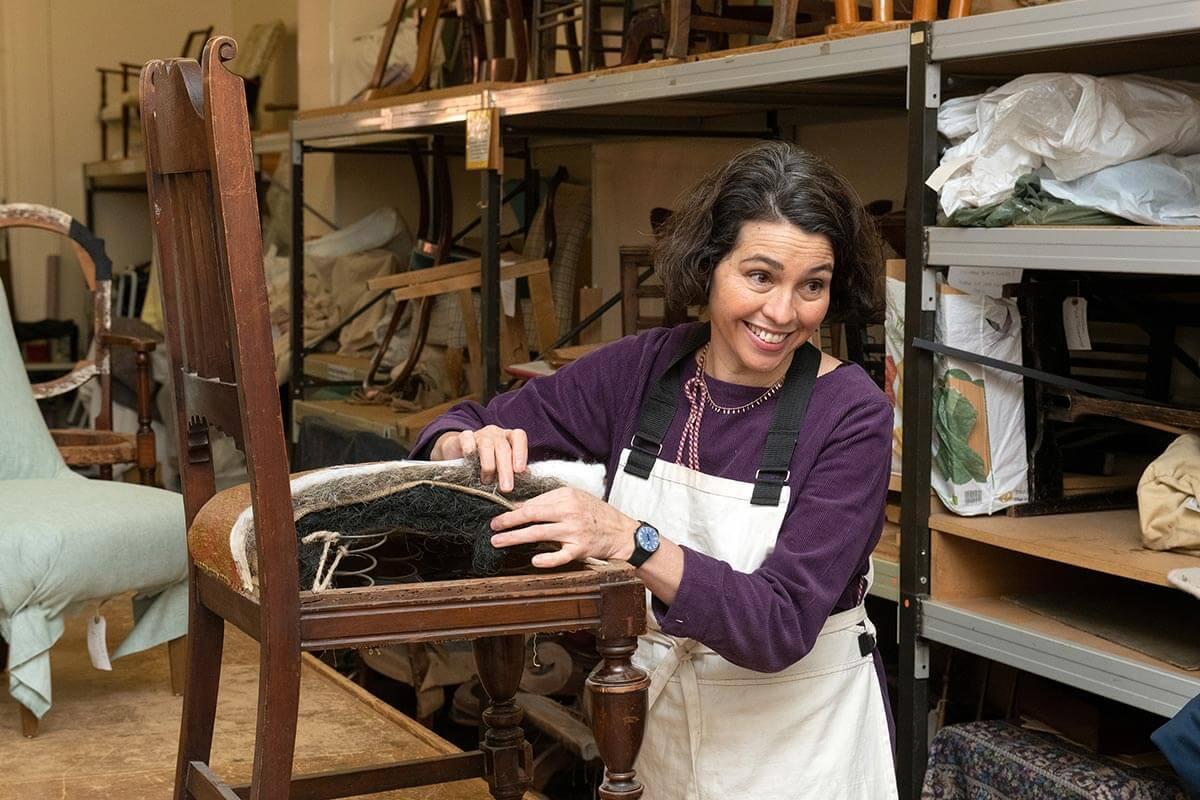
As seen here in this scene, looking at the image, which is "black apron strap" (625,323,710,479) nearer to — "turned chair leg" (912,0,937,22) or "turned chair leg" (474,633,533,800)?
"turned chair leg" (474,633,533,800)

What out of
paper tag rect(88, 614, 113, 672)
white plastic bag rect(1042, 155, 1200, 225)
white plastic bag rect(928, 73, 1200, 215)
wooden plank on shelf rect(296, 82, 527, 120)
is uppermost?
wooden plank on shelf rect(296, 82, 527, 120)

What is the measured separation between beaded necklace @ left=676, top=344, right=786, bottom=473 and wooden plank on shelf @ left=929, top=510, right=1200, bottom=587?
63cm

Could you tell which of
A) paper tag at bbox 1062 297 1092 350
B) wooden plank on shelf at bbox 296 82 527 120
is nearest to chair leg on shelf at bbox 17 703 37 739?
wooden plank on shelf at bbox 296 82 527 120

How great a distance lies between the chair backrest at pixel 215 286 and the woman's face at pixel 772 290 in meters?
0.63

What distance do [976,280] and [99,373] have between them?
2564 mm

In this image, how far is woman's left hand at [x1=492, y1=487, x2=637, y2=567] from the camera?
163 cm

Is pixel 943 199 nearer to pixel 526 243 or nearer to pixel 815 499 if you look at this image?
pixel 815 499

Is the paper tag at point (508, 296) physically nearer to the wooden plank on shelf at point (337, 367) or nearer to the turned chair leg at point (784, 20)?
the wooden plank on shelf at point (337, 367)

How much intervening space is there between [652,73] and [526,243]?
2044 mm

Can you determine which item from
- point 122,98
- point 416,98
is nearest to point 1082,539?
point 416,98

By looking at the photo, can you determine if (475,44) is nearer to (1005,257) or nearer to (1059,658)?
(1005,257)

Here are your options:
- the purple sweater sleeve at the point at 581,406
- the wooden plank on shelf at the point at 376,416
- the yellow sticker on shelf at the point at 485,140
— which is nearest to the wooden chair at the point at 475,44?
the yellow sticker on shelf at the point at 485,140

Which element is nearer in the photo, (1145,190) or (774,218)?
(774,218)

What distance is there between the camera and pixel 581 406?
2.13m
